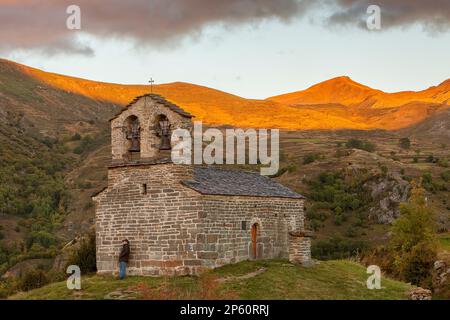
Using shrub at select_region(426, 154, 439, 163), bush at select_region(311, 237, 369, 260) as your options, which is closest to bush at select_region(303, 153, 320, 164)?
shrub at select_region(426, 154, 439, 163)

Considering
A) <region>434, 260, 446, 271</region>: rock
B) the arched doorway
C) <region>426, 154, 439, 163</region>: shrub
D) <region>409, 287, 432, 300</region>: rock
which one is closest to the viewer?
<region>409, 287, 432, 300</region>: rock

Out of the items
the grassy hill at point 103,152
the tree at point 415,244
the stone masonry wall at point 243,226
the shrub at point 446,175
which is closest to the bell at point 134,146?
the stone masonry wall at point 243,226

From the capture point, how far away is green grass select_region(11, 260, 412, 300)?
18.6 meters

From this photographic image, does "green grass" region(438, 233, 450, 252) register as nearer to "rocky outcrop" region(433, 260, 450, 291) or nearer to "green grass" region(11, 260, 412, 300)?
"rocky outcrop" region(433, 260, 450, 291)

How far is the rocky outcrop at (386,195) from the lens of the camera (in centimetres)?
5562

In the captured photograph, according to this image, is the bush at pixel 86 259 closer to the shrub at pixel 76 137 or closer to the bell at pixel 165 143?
the bell at pixel 165 143

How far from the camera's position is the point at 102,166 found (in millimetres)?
78688

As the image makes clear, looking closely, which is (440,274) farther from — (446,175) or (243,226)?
(446,175)

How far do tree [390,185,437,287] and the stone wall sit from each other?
9.49m

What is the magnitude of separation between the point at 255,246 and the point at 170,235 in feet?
13.2

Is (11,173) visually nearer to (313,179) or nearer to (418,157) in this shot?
(313,179)

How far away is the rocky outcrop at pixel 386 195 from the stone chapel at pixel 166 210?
110ft

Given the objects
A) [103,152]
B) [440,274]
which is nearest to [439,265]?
[440,274]

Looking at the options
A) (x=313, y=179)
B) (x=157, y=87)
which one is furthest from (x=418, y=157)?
(x=157, y=87)
